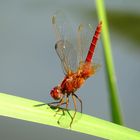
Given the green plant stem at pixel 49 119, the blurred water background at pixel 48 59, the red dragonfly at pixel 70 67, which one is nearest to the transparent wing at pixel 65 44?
the red dragonfly at pixel 70 67

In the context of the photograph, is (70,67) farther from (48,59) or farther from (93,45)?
(48,59)

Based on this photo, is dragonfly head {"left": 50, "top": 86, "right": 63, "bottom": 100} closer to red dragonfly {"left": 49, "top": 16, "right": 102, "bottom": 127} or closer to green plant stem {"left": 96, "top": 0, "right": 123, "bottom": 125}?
red dragonfly {"left": 49, "top": 16, "right": 102, "bottom": 127}

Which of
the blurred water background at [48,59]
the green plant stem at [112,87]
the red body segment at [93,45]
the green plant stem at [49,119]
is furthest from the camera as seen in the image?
the blurred water background at [48,59]

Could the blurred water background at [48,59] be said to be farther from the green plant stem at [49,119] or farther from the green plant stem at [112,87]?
the green plant stem at [49,119]

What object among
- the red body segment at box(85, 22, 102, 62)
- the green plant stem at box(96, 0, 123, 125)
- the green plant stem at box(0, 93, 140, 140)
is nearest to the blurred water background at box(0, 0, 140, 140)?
the red body segment at box(85, 22, 102, 62)

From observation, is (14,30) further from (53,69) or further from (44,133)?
(44,133)

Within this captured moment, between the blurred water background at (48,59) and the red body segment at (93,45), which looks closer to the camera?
the red body segment at (93,45)
